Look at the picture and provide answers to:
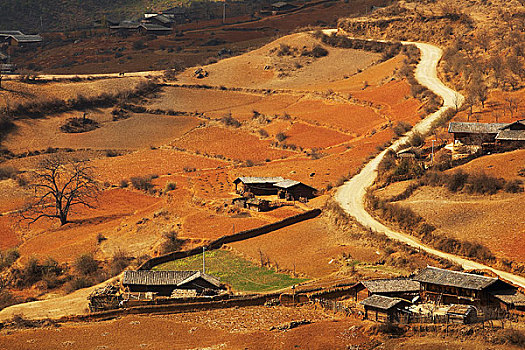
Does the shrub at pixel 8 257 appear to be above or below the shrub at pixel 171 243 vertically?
below

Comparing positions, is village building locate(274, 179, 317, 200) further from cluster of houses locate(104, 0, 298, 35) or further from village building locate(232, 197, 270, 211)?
cluster of houses locate(104, 0, 298, 35)

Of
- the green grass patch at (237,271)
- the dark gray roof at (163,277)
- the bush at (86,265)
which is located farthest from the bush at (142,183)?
the dark gray roof at (163,277)

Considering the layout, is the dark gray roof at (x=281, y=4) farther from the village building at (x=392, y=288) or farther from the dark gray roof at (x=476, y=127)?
the village building at (x=392, y=288)

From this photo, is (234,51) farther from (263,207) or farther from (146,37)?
(263,207)

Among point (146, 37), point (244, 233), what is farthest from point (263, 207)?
point (146, 37)

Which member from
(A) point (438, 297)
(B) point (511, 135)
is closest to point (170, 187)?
(B) point (511, 135)

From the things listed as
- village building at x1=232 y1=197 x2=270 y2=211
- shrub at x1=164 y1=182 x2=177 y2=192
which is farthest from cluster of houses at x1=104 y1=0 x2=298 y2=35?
village building at x1=232 y1=197 x2=270 y2=211
